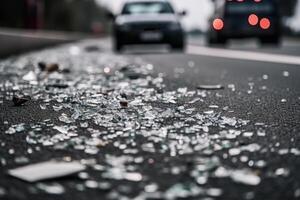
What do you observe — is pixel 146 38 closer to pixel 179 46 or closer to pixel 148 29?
pixel 148 29

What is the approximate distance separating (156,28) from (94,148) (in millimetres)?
10913

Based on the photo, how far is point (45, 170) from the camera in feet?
8.91

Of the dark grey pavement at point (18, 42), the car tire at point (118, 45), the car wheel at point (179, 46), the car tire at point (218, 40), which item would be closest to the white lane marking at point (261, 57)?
the car wheel at point (179, 46)

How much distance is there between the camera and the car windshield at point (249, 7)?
16.3 meters

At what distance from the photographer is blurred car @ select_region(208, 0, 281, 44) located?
16219mm

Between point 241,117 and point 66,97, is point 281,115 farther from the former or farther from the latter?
point 66,97

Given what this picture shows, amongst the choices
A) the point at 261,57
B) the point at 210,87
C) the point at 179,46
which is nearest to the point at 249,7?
the point at 179,46

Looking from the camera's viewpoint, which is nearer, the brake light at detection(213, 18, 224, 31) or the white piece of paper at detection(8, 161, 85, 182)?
the white piece of paper at detection(8, 161, 85, 182)

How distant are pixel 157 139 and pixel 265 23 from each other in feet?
44.2

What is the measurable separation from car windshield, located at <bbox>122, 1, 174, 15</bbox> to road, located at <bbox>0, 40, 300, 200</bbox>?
811 centimetres

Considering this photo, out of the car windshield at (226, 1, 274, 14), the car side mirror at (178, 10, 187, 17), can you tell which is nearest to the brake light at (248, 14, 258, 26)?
the car windshield at (226, 1, 274, 14)

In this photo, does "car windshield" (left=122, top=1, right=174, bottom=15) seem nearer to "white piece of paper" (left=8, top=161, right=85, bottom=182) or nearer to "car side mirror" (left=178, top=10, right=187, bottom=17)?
"car side mirror" (left=178, top=10, right=187, bottom=17)

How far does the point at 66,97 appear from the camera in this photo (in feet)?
18.5

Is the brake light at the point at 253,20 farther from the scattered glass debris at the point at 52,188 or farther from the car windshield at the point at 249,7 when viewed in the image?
the scattered glass debris at the point at 52,188
